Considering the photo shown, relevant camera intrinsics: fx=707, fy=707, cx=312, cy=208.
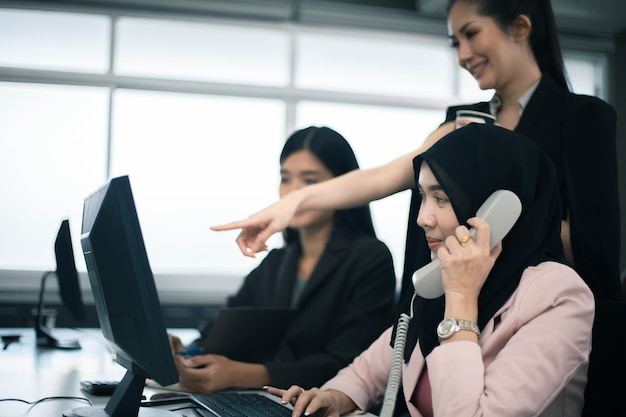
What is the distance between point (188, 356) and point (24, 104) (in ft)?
12.9

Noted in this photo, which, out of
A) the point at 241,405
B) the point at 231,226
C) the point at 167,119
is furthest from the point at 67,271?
the point at 167,119

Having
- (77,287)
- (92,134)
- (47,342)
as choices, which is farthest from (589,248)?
(92,134)

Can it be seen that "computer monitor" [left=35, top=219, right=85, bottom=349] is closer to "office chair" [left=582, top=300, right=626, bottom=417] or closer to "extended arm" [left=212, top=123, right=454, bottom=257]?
"extended arm" [left=212, top=123, right=454, bottom=257]

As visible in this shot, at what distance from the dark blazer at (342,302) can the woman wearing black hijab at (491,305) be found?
63 centimetres

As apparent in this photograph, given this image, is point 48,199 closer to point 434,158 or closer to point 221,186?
point 221,186

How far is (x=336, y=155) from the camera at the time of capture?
243 cm

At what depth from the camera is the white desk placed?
1.37 metres

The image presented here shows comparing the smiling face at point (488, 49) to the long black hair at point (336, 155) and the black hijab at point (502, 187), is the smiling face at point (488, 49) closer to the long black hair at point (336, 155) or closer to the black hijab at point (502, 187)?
the black hijab at point (502, 187)

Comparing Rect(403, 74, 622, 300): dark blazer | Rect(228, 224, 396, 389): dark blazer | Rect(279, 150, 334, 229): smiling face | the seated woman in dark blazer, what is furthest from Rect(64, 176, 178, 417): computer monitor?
Rect(279, 150, 334, 229): smiling face

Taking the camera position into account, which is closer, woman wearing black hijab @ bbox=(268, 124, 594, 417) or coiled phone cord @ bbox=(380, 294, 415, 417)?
woman wearing black hijab @ bbox=(268, 124, 594, 417)

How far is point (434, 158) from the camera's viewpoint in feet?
4.50

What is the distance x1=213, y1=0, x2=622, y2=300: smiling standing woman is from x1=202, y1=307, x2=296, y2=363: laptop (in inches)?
6.1

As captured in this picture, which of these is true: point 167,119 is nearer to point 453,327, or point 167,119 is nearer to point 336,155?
point 336,155

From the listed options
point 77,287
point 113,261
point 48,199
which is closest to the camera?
point 113,261
